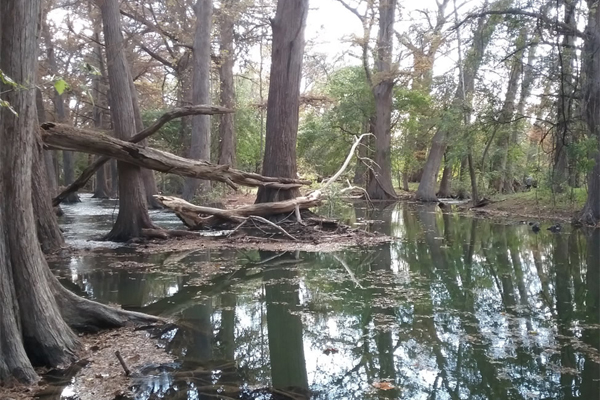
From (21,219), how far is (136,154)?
20.8ft

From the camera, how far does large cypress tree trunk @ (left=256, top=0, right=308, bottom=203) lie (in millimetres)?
12859

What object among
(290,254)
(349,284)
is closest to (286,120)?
(290,254)

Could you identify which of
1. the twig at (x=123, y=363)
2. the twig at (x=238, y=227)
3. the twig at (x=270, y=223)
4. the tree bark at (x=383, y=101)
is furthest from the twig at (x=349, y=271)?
the tree bark at (x=383, y=101)

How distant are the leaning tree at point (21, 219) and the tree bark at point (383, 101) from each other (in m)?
19.6

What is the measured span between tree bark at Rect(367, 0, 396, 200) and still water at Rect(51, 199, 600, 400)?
14554 mm

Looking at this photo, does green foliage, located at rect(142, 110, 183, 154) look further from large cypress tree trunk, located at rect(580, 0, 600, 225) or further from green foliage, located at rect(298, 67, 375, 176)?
large cypress tree trunk, located at rect(580, 0, 600, 225)

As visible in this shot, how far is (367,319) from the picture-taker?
17.9ft

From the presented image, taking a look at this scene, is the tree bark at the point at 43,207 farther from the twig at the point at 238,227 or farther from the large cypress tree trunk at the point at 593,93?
the large cypress tree trunk at the point at 593,93

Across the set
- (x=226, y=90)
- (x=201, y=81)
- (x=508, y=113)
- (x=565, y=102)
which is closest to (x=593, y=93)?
(x=565, y=102)

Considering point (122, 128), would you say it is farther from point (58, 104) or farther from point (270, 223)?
point (58, 104)

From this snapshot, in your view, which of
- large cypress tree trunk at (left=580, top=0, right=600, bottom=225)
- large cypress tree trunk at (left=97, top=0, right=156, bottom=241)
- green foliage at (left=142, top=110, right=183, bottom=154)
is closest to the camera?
large cypress tree trunk at (left=97, top=0, right=156, bottom=241)

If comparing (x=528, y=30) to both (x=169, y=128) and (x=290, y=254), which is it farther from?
(x=169, y=128)

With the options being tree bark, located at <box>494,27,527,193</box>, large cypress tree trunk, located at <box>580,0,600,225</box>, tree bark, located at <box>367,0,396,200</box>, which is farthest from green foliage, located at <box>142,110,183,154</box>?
large cypress tree trunk, located at <box>580,0,600,225</box>

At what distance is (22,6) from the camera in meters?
3.85
